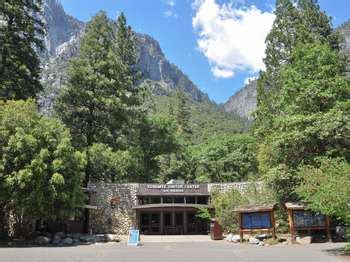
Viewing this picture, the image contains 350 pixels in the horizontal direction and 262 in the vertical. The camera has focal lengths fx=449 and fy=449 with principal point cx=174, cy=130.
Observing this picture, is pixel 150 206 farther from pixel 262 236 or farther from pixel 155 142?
pixel 155 142

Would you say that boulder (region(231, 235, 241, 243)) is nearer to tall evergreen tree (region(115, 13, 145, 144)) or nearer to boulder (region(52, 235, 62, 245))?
boulder (region(52, 235, 62, 245))

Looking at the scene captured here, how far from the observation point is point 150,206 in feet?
105

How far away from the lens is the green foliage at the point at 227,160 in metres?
48.4

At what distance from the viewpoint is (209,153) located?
5091 cm

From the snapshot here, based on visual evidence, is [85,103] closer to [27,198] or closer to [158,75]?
[27,198]

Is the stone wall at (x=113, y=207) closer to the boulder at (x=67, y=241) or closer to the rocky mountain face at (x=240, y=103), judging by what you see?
the boulder at (x=67, y=241)

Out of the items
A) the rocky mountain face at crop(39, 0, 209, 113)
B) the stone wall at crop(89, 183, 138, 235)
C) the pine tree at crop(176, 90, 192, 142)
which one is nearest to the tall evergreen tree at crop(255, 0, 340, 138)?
the stone wall at crop(89, 183, 138, 235)

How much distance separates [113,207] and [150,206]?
9.59 feet

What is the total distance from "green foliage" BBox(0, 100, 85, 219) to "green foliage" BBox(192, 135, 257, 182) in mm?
26443

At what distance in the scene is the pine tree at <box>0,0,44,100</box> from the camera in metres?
28.9

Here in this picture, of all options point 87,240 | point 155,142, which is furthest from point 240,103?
point 87,240

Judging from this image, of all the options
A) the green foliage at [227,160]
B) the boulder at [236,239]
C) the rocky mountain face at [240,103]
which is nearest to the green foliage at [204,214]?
the boulder at [236,239]

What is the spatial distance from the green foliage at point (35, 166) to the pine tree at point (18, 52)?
490 cm

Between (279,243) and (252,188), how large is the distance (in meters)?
9.00
